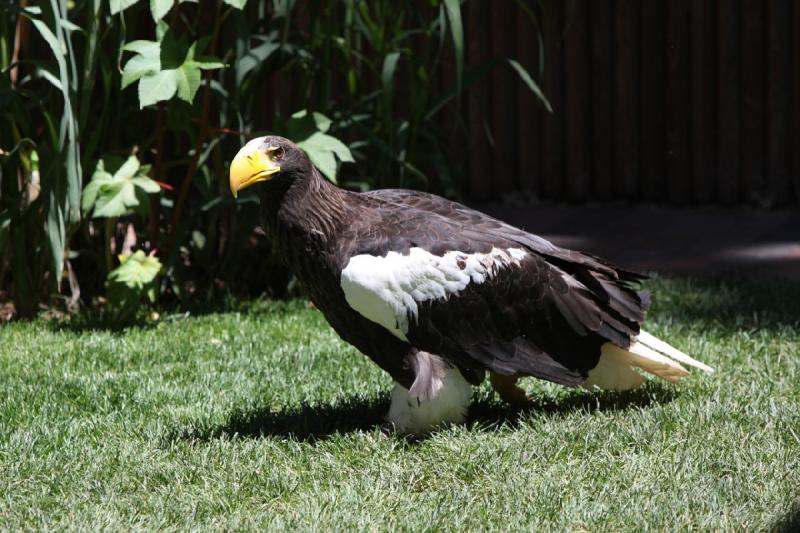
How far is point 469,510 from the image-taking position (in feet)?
10.7

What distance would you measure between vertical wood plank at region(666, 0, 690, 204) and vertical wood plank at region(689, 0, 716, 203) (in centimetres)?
5

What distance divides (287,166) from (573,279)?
1100 millimetres

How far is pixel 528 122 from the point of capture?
8992mm

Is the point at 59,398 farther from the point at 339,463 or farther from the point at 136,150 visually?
the point at 136,150

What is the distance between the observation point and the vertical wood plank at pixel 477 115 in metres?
8.92

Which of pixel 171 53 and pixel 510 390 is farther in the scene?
pixel 171 53

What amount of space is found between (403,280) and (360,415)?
2.30ft

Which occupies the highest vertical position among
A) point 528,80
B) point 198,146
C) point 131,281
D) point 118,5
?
point 118,5

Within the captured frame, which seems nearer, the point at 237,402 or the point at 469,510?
the point at 469,510

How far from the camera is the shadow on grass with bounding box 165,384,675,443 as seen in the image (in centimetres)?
399

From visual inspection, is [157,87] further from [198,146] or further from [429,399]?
[429,399]

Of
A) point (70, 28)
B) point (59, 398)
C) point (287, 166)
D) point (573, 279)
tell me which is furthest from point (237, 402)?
point (70, 28)

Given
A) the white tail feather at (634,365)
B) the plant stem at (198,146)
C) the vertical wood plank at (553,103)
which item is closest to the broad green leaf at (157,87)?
the plant stem at (198,146)

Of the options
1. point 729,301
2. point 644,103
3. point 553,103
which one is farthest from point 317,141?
point 644,103
